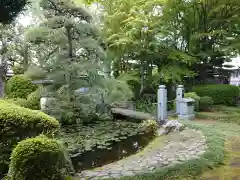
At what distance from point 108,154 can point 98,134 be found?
72.9 inches

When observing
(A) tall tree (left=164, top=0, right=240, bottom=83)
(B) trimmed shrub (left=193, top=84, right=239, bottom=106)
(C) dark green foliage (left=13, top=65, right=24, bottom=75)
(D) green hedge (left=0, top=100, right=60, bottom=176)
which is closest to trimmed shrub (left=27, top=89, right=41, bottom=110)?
(C) dark green foliage (left=13, top=65, right=24, bottom=75)

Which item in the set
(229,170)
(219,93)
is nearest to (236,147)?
(229,170)

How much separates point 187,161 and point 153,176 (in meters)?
0.90

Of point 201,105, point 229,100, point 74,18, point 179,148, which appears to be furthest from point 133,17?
point 179,148

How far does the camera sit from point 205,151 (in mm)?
4953

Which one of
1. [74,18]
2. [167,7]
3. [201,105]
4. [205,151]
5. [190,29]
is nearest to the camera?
[205,151]

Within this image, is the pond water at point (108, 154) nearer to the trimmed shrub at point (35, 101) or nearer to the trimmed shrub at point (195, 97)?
the trimmed shrub at point (35, 101)

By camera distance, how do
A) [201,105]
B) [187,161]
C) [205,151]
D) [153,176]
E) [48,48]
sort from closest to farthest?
[153,176] < [187,161] < [205,151] < [48,48] < [201,105]

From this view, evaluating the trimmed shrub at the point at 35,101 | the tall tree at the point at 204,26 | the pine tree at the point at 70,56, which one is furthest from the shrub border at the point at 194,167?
the tall tree at the point at 204,26

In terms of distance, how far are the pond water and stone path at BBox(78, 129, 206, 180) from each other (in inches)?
15.6

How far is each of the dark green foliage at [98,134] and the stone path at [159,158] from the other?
4.19ft

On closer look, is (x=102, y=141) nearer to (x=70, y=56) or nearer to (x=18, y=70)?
(x=70, y=56)

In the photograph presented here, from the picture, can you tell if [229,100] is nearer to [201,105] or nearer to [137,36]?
[201,105]

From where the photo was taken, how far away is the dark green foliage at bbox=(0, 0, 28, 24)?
8.63ft
